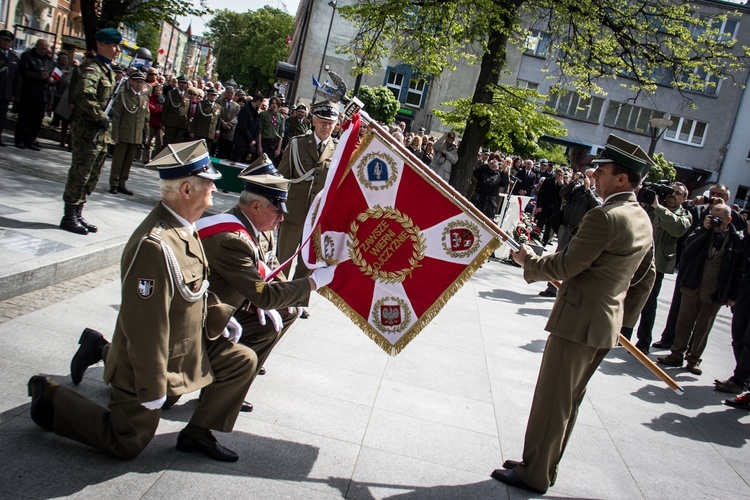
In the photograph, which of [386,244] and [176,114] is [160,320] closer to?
[386,244]

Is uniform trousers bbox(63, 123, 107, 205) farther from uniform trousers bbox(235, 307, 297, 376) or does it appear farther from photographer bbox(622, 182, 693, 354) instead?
photographer bbox(622, 182, 693, 354)

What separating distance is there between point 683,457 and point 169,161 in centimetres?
458

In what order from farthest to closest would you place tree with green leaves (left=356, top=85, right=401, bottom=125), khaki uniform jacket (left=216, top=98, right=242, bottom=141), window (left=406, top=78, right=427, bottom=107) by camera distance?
window (left=406, top=78, right=427, bottom=107) < tree with green leaves (left=356, top=85, right=401, bottom=125) < khaki uniform jacket (left=216, top=98, right=242, bottom=141)

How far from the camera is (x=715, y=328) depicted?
1126 cm

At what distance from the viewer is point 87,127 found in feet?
23.7

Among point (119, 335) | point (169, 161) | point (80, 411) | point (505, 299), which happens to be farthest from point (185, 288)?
point (505, 299)

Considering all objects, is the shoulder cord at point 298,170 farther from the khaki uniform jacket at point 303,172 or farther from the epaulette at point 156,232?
the epaulette at point 156,232

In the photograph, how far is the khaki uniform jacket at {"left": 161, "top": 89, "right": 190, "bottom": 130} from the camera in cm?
1424

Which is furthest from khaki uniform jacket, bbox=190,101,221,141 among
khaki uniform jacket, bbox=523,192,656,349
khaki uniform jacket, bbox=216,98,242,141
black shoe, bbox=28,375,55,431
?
khaki uniform jacket, bbox=523,192,656,349

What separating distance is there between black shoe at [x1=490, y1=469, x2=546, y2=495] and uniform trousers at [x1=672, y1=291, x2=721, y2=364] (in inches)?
183

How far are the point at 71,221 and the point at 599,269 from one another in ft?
19.0

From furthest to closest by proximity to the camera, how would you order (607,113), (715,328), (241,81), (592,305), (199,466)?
(241,81), (607,113), (715,328), (592,305), (199,466)

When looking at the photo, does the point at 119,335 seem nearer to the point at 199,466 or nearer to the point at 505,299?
the point at 199,466

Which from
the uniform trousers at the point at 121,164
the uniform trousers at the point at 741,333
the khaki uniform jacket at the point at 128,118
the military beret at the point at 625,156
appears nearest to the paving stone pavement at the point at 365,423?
the uniform trousers at the point at 741,333
